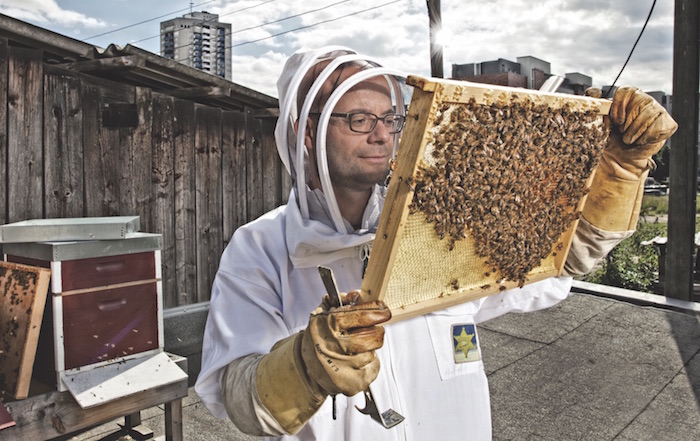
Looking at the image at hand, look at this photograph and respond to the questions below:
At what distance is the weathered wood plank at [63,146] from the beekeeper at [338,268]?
2.95 metres

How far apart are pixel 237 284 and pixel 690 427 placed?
3937 mm

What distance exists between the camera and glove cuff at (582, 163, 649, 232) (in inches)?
74.5

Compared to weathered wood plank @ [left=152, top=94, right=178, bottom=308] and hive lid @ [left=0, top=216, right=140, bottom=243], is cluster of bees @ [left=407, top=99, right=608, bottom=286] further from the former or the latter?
weathered wood plank @ [left=152, top=94, right=178, bottom=308]

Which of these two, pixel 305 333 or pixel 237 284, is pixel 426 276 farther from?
pixel 237 284

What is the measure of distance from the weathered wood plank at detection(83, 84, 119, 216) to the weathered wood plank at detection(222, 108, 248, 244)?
1.19 m

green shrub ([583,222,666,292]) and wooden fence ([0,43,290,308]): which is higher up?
wooden fence ([0,43,290,308])

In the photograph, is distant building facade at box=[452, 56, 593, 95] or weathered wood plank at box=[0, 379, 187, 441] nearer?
weathered wood plank at box=[0, 379, 187, 441]

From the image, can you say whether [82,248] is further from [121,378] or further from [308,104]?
[308,104]

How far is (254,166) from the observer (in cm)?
571

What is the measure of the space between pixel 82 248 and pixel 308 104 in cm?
165

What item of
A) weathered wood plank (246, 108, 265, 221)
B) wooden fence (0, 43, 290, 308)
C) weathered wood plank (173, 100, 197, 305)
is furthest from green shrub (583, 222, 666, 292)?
weathered wood plank (173, 100, 197, 305)

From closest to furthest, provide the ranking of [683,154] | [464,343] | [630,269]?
[464,343], [683,154], [630,269]

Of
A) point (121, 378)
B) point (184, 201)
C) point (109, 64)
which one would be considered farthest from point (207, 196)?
point (121, 378)

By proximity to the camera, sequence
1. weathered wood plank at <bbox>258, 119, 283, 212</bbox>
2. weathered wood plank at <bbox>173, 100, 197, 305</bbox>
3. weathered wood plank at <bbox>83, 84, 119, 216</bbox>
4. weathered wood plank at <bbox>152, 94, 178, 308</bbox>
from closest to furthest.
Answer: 1. weathered wood plank at <bbox>83, 84, 119, 216</bbox>
2. weathered wood plank at <bbox>152, 94, 178, 308</bbox>
3. weathered wood plank at <bbox>173, 100, 197, 305</bbox>
4. weathered wood plank at <bbox>258, 119, 283, 212</bbox>
